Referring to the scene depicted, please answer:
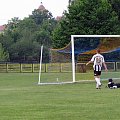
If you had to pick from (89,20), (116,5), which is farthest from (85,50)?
(116,5)

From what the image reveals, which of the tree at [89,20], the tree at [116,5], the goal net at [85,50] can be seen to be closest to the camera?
the goal net at [85,50]

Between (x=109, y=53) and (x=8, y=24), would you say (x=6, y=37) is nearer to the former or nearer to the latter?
(x=8, y=24)

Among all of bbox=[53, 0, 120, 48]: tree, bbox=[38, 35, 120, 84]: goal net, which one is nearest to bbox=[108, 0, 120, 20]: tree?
bbox=[53, 0, 120, 48]: tree

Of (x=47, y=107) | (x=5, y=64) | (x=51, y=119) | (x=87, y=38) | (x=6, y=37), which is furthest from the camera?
(x=6, y=37)

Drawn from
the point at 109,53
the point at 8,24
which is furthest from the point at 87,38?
the point at 8,24

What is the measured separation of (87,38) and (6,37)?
246ft

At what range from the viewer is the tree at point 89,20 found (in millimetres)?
47531

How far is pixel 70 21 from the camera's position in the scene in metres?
48.2

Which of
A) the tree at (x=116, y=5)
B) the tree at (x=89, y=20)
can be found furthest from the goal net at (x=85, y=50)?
the tree at (x=116, y=5)

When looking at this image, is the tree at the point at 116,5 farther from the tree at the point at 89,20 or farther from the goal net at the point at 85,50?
the goal net at the point at 85,50

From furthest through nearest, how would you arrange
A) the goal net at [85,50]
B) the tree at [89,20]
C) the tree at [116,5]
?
the tree at [116,5]
the tree at [89,20]
the goal net at [85,50]

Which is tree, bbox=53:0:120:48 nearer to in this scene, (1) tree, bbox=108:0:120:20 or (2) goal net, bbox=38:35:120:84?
(1) tree, bbox=108:0:120:20

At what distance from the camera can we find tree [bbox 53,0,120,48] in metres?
47.5

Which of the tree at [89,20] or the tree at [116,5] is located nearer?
the tree at [89,20]
